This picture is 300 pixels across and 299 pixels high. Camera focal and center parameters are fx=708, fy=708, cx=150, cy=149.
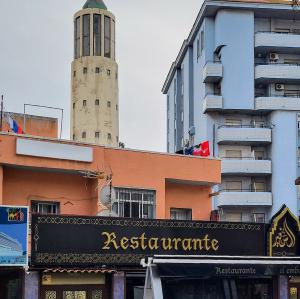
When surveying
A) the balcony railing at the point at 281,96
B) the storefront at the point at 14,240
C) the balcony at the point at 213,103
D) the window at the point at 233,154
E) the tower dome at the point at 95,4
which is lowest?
the storefront at the point at 14,240

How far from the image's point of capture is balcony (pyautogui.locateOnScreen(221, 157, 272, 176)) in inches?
1779

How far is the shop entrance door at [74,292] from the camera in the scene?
17094 millimetres

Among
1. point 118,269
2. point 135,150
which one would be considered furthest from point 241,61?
point 118,269

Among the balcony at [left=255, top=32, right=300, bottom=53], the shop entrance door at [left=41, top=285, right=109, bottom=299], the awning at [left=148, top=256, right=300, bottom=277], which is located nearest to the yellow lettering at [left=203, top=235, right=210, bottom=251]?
the shop entrance door at [left=41, top=285, right=109, bottom=299]

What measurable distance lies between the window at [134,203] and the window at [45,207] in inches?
66.0

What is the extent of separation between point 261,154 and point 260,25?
28.8 ft

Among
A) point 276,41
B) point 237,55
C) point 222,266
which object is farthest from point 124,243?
point 276,41

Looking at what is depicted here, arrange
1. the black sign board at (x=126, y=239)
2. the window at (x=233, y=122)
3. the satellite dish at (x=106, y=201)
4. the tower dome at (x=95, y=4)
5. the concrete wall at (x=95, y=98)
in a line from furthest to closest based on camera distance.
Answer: the tower dome at (x=95, y=4) → the concrete wall at (x=95, y=98) → the window at (x=233, y=122) → the satellite dish at (x=106, y=201) → the black sign board at (x=126, y=239)

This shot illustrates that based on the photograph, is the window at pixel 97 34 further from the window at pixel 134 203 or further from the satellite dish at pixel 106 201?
the satellite dish at pixel 106 201

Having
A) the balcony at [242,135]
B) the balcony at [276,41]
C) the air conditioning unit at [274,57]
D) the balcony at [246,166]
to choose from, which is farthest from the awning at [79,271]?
the air conditioning unit at [274,57]

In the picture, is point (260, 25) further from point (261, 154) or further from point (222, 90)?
point (261, 154)

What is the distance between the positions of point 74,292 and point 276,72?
31768mm

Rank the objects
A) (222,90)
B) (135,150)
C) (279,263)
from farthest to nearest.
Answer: (222,90), (135,150), (279,263)

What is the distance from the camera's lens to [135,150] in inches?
823
